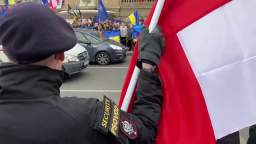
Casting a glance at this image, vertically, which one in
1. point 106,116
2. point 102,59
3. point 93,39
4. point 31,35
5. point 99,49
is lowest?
point 102,59

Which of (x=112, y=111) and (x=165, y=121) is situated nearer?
(x=112, y=111)

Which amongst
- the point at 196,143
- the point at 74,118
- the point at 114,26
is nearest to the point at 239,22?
the point at 196,143

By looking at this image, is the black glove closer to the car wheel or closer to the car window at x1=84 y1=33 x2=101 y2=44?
the car wheel

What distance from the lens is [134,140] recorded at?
1758 mm

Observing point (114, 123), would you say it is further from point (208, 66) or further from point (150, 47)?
point (208, 66)

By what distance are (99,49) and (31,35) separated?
14732mm

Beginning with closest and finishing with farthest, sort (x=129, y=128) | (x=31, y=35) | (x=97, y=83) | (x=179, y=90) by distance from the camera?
(x=31, y=35) < (x=129, y=128) < (x=179, y=90) < (x=97, y=83)

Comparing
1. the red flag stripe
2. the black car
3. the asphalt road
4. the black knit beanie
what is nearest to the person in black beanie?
the black knit beanie

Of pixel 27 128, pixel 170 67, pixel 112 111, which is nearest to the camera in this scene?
pixel 27 128

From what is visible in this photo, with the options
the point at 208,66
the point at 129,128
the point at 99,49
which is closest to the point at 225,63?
the point at 208,66

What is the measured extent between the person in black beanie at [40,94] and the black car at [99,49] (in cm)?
1444

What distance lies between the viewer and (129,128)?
174 cm

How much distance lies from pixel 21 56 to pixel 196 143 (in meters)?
1.11

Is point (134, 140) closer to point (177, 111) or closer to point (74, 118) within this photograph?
point (74, 118)
